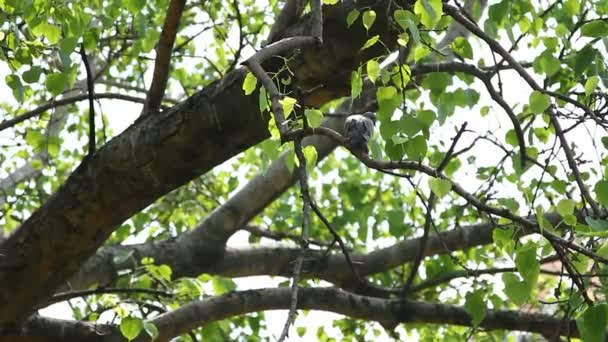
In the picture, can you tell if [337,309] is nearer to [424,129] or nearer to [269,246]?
[269,246]

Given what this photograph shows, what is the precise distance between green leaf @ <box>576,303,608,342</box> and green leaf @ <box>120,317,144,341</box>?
4.92 feet

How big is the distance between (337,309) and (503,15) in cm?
163

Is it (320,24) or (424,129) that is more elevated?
(320,24)

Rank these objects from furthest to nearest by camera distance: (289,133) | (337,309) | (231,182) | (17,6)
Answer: (231,182) < (337,309) < (17,6) < (289,133)

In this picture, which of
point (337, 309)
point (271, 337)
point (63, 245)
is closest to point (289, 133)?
point (63, 245)

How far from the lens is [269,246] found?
15.1 ft

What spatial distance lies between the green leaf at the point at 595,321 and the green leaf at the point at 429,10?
0.79m

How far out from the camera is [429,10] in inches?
86.2

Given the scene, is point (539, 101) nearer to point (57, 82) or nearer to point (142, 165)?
point (142, 165)

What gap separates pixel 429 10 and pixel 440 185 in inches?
16.5

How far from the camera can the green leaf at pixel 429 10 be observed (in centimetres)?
219

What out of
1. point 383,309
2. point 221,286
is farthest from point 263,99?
point 383,309

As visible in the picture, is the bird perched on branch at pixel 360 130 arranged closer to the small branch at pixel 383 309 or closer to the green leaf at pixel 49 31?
the green leaf at pixel 49 31

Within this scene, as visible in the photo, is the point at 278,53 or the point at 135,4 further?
the point at 135,4
